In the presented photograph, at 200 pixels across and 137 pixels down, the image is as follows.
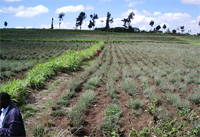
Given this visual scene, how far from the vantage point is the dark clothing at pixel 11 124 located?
6.92ft

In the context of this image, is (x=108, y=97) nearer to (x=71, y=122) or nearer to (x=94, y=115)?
(x=94, y=115)

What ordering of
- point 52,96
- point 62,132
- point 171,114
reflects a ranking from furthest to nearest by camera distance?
point 52,96 → point 171,114 → point 62,132

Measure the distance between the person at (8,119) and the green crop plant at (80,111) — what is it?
4.89ft

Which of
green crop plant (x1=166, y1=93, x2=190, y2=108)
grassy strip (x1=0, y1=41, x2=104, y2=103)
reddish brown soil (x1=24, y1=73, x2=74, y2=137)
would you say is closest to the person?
reddish brown soil (x1=24, y1=73, x2=74, y2=137)

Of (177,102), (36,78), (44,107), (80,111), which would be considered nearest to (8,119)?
(80,111)

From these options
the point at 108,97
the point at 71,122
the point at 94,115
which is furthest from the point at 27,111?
the point at 108,97

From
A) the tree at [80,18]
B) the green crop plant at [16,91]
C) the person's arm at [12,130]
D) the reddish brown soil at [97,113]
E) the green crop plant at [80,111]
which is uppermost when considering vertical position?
the tree at [80,18]

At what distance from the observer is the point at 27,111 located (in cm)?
421

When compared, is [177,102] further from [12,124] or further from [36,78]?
[36,78]

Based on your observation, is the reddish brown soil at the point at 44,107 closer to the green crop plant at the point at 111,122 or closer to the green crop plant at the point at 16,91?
the green crop plant at the point at 16,91

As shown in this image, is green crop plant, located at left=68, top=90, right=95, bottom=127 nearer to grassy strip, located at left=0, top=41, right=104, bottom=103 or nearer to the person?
the person

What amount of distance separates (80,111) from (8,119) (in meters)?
2.09

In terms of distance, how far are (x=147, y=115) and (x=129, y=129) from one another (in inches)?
34.1

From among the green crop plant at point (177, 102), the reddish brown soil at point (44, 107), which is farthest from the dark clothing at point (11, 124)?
the green crop plant at point (177, 102)
